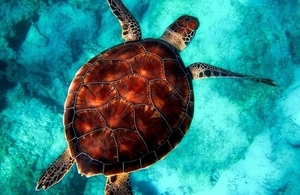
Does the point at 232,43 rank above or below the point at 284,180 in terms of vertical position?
above

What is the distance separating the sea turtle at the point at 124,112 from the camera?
2559 millimetres

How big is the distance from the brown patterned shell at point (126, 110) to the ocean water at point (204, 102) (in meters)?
3.23

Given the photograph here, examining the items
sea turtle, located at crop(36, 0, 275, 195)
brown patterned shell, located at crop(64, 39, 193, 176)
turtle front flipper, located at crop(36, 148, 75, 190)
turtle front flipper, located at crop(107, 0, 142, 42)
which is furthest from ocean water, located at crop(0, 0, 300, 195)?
brown patterned shell, located at crop(64, 39, 193, 176)

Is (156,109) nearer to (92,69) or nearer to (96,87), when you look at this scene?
(96,87)

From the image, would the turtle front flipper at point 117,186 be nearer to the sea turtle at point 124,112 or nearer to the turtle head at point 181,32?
the sea turtle at point 124,112

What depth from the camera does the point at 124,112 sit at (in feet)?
8.56

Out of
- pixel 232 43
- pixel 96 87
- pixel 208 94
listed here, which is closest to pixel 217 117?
pixel 208 94

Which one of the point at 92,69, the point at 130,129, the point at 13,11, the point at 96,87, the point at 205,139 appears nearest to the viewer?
the point at 130,129

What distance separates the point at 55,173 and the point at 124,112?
1.25 meters

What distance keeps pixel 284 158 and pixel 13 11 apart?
26.4 feet

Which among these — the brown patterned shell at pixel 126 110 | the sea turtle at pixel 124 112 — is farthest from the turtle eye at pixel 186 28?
the brown patterned shell at pixel 126 110

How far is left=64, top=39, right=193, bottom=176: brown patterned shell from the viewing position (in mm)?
2555

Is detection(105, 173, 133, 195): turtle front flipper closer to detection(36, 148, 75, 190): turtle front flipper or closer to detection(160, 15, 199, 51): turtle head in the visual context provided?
detection(36, 148, 75, 190): turtle front flipper

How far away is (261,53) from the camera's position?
6.38 m
